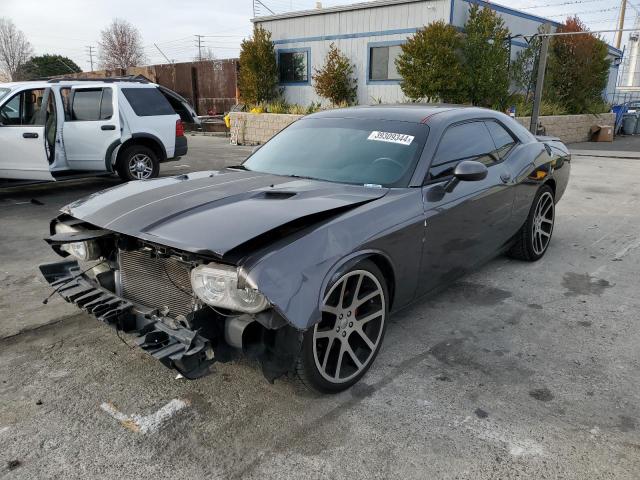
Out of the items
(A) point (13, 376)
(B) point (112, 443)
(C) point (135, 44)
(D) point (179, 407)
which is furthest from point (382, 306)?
(C) point (135, 44)

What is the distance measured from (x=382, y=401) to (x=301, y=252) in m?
0.98

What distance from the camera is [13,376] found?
9.82ft

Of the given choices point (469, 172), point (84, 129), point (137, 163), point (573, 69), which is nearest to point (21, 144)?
point (84, 129)

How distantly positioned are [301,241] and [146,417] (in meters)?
1.21

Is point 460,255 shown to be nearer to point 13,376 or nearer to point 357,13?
point 13,376

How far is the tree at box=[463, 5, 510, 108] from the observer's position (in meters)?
14.8

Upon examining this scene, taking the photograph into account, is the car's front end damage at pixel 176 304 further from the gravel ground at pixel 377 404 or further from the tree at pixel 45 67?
the tree at pixel 45 67

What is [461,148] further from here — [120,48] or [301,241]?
[120,48]

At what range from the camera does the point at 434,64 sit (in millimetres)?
14344

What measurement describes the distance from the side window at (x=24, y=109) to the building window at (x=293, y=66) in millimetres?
12100

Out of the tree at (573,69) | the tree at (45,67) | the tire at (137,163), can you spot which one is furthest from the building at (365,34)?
the tree at (45,67)

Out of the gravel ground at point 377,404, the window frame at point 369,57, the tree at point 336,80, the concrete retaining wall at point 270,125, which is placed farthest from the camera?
the tree at point 336,80

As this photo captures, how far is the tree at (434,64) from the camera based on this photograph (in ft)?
46.7

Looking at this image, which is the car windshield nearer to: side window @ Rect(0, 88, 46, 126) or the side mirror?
the side mirror
